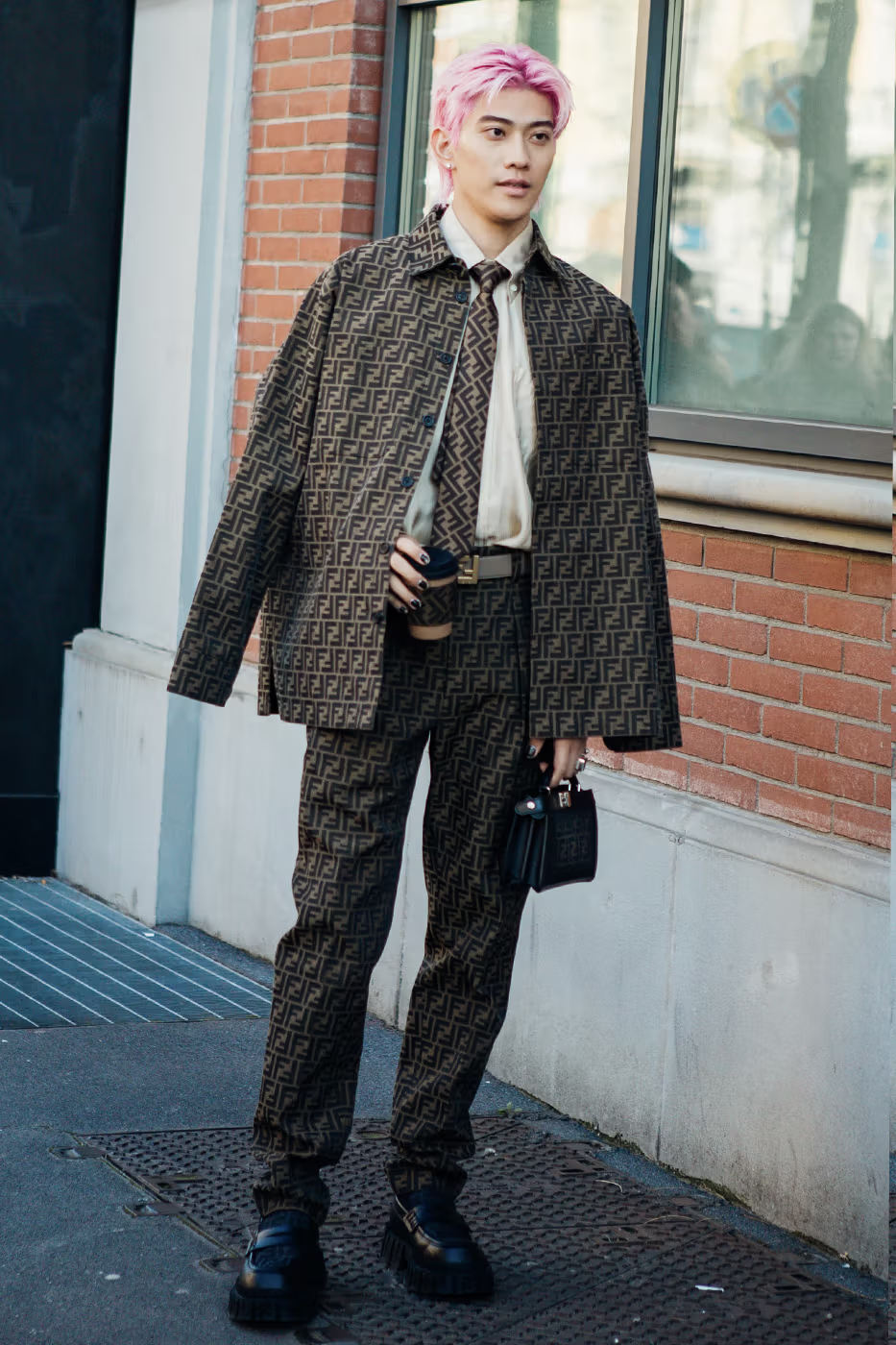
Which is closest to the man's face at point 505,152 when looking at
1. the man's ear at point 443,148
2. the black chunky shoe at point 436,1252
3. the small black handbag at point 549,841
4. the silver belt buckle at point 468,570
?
the man's ear at point 443,148

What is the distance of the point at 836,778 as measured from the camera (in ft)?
12.9

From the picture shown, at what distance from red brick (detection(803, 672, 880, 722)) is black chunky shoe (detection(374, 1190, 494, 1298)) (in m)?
1.29

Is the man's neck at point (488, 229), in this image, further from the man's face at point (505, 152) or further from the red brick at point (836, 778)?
the red brick at point (836, 778)

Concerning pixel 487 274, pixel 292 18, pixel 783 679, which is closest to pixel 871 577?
pixel 783 679

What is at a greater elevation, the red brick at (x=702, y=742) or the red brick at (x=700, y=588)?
the red brick at (x=700, y=588)

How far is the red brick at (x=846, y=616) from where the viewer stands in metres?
3.83

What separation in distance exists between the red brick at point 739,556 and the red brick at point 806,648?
14cm

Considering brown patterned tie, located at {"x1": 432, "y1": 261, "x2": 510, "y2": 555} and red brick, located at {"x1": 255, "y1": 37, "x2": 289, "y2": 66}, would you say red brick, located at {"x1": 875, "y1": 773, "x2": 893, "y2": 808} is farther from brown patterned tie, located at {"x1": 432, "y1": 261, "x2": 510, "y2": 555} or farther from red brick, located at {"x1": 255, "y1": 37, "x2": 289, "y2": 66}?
red brick, located at {"x1": 255, "y1": 37, "x2": 289, "y2": 66}

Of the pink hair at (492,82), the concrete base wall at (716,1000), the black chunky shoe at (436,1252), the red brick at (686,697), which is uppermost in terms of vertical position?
the pink hair at (492,82)

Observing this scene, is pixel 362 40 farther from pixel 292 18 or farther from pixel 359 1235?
pixel 359 1235

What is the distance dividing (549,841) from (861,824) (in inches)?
33.5

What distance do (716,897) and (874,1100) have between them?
0.61 metres

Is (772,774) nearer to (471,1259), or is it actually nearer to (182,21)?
(471,1259)

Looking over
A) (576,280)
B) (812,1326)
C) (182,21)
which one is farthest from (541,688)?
(182,21)
